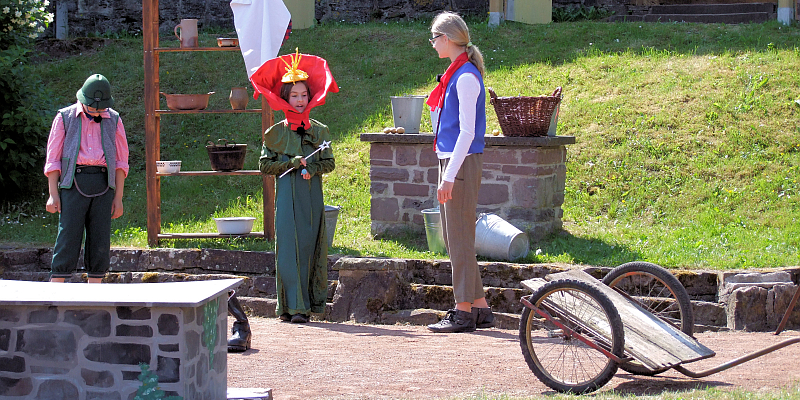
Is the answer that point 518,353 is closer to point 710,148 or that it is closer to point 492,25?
point 710,148

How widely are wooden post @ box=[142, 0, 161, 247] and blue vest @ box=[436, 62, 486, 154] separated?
3563mm

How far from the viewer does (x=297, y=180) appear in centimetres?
633

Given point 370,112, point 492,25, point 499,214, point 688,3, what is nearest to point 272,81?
point 499,214

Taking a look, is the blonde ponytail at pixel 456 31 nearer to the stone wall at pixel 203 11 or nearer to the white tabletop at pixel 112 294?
the white tabletop at pixel 112 294

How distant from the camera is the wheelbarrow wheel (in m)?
4.11

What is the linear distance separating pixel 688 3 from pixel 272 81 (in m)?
12.7

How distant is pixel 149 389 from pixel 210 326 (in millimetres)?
407

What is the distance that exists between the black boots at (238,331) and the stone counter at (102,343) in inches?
60.0

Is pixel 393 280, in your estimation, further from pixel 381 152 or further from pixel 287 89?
pixel 381 152

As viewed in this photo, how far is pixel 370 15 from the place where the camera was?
16.2 m

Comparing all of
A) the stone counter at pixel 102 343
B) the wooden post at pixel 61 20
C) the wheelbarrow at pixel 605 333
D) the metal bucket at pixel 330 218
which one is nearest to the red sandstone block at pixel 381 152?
the metal bucket at pixel 330 218

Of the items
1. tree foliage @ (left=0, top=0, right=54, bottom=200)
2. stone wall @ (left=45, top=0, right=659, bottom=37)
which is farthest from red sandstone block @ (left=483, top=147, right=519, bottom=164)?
stone wall @ (left=45, top=0, right=659, bottom=37)

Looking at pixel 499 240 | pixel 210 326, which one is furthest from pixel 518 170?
pixel 210 326

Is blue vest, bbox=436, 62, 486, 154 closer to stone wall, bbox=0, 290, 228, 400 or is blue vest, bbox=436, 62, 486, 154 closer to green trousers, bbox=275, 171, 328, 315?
green trousers, bbox=275, 171, 328, 315
